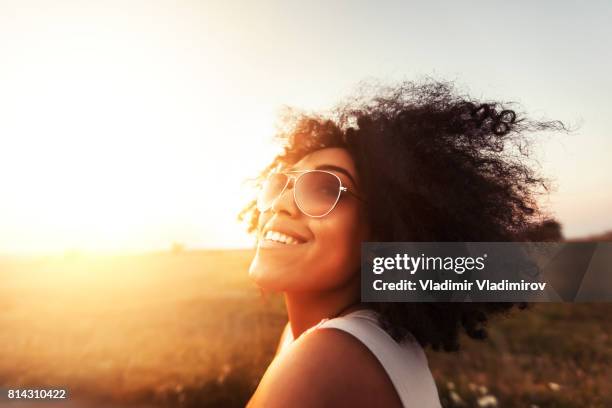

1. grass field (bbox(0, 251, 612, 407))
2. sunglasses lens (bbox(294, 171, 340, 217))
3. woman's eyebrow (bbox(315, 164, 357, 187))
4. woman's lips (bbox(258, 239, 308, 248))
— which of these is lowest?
grass field (bbox(0, 251, 612, 407))

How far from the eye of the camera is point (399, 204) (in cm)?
163

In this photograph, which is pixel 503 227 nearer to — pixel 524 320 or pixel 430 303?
pixel 430 303

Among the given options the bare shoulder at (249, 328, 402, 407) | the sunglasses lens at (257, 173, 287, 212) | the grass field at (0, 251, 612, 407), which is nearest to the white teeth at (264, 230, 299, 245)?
the sunglasses lens at (257, 173, 287, 212)

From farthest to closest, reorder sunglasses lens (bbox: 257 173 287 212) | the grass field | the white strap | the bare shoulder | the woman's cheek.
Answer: the grass field → sunglasses lens (bbox: 257 173 287 212) → the woman's cheek → the white strap → the bare shoulder

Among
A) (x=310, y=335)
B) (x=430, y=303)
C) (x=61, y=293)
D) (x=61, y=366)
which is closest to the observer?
(x=310, y=335)

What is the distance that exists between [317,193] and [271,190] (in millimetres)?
243

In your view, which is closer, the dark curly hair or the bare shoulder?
the bare shoulder

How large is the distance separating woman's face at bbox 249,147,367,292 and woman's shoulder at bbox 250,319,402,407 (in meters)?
0.32

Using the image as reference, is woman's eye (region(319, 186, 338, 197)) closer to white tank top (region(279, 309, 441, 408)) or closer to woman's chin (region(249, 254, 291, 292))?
woman's chin (region(249, 254, 291, 292))

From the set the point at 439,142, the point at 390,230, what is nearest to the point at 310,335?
the point at 390,230

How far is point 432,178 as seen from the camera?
1638 millimetres

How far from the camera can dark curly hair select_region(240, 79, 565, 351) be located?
161 centimetres

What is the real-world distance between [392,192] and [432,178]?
0.14 m

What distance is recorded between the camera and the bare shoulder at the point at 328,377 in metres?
1.17
